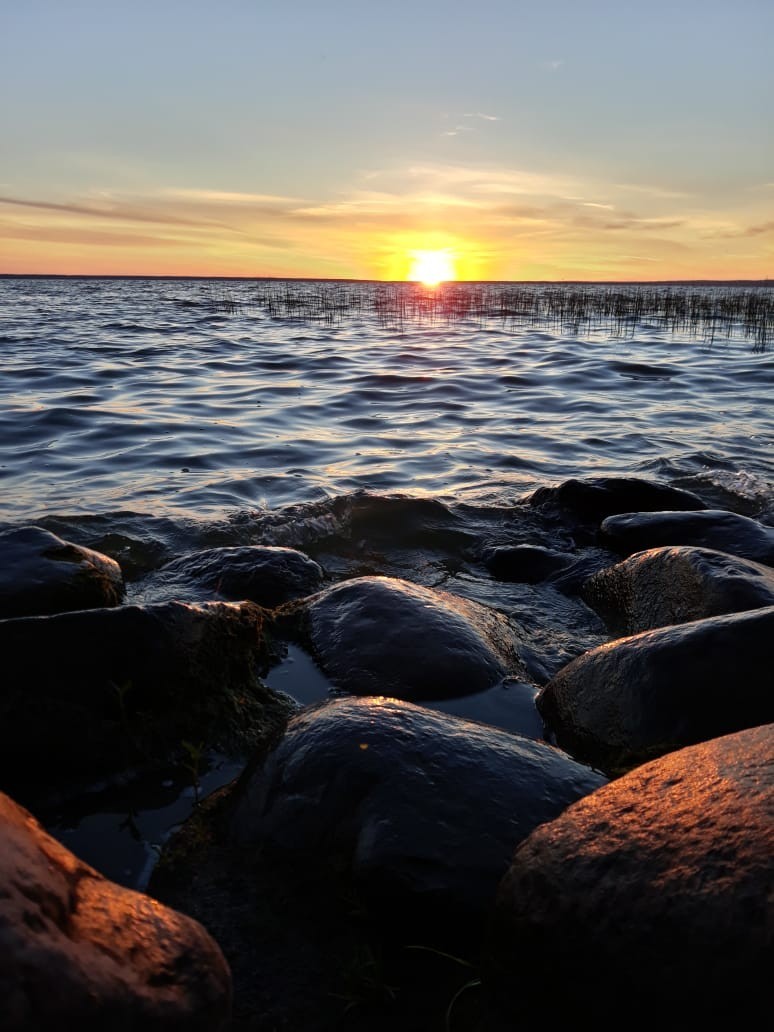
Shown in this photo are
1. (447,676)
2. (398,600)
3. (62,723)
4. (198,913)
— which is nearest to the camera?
(198,913)

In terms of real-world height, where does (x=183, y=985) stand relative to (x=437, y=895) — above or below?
above

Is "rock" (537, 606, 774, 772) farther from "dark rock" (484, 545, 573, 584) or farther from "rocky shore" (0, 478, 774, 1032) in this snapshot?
"dark rock" (484, 545, 573, 584)

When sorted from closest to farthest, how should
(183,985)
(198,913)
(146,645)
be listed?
(183,985)
(198,913)
(146,645)

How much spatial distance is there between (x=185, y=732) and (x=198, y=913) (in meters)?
1.16

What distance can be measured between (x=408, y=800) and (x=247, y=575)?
11.7ft

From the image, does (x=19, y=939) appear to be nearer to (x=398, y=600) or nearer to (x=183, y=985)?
(x=183, y=985)

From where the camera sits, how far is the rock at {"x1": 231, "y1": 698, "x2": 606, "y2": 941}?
259 cm

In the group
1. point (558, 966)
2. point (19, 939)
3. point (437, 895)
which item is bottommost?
point (437, 895)

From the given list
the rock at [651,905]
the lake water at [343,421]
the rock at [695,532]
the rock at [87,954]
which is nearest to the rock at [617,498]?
the rock at [695,532]

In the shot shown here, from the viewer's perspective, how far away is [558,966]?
6.50ft

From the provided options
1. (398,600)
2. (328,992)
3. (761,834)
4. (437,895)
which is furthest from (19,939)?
(398,600)

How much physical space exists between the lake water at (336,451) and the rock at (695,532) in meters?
1.00

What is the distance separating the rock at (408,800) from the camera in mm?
2586

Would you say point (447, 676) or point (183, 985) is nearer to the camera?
point (183, 985)
